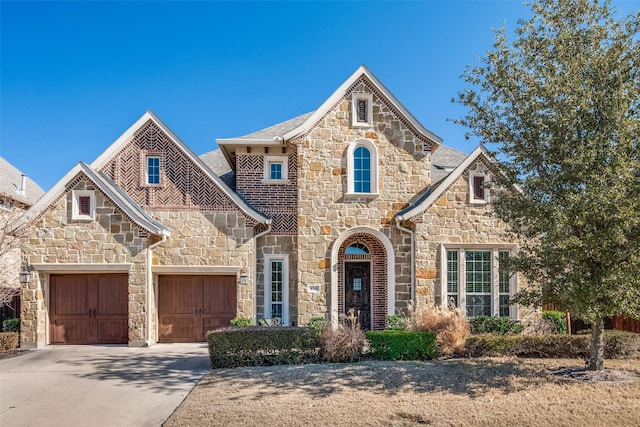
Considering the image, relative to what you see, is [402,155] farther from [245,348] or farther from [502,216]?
[245,348]

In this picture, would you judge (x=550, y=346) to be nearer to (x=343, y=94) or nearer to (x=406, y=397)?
(x=406, y=397)

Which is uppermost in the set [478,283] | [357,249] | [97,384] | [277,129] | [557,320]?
[277,129]

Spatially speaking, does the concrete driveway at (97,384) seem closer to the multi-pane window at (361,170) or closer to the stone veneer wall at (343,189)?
the stone veneer wall at (343,189)

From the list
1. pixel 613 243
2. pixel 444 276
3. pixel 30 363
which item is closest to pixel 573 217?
pixel 613 243

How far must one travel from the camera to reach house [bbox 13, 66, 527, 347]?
13242mm

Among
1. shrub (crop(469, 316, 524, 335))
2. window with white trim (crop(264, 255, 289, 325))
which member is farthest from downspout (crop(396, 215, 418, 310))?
window with white trim (crop(264, 255, 289, 325))

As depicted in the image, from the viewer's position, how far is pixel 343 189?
14602 millimetres

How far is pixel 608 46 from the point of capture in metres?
8.94

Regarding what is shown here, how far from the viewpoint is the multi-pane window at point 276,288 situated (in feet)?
48.0

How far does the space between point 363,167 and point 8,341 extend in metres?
12.1

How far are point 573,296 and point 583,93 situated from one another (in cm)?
406

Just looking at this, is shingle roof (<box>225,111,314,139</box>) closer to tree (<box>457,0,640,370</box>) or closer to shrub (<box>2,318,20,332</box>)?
tree (<box>457,0,640,370</box>)

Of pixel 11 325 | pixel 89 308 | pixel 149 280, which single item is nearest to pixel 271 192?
pixel 149 280

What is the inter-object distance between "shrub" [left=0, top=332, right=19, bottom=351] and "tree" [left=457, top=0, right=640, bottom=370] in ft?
45.9
